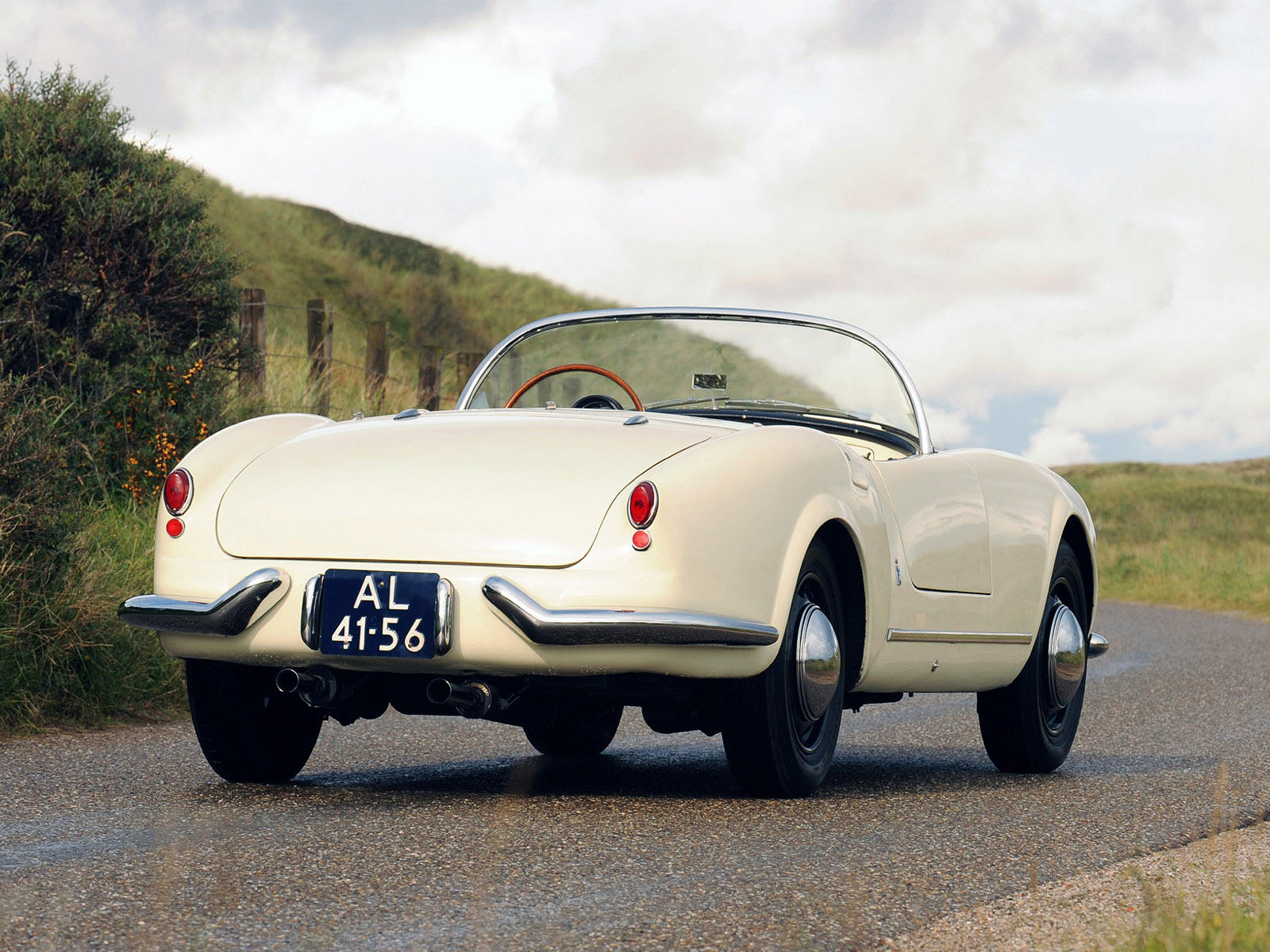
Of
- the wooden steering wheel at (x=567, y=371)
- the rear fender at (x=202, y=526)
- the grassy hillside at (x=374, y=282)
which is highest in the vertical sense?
the grassy hillside at (x=374, y=282)

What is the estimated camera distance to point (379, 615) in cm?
424

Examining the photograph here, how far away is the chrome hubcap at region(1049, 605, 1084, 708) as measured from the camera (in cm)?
618

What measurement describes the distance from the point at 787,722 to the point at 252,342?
35.2ft

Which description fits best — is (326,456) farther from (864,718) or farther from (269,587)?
(864,718)

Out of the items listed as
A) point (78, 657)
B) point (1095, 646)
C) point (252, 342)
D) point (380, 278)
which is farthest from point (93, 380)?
point (380, 278)

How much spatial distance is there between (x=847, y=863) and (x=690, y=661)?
730 millimetres

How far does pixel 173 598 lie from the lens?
458cm

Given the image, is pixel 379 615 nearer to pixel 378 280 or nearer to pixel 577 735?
pixel 577 735

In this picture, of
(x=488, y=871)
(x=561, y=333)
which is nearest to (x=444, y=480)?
(x=488, y=871)

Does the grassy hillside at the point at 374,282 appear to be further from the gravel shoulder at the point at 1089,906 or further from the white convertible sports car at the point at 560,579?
the gravel shoulder at the point at 1089,906

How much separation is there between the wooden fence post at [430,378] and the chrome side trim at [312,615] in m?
14.5

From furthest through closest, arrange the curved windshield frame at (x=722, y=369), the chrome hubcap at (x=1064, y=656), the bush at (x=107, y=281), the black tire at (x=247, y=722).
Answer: the bush at (x=107, y=281) → the chrome hubcap at (x=1064, y=656) → the curved windshield frame at (x=722, y=369) → the black tire at (x=247, y=722)

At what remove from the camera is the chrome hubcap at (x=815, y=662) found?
461cm

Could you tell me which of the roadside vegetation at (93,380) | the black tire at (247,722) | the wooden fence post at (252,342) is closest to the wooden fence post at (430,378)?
the roadside vegetation at (93,380)
